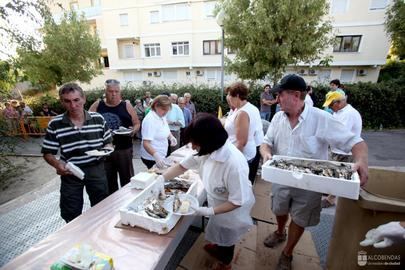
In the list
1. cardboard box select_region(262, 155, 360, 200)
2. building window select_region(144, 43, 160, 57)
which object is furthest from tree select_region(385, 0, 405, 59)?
building window select_region(144, 43, 160, 57)

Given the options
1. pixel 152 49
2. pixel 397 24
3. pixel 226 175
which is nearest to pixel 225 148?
pixel 226 175

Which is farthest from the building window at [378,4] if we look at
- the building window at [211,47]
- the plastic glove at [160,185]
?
the plastic glove at [160,185]

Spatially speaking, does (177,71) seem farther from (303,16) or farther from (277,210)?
(277,210)

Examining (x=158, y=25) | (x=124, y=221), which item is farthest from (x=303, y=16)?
(x=158, y=25)

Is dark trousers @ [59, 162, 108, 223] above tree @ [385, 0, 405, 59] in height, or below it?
below

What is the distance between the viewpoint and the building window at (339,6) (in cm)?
1280

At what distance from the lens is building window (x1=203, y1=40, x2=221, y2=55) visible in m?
15.8

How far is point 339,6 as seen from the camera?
12.9 meters

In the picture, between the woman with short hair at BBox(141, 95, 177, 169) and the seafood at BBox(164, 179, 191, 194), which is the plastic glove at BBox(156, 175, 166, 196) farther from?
the woman with short hair at BBox(141, 95, 177, 169)

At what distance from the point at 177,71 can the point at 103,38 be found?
24.6ft

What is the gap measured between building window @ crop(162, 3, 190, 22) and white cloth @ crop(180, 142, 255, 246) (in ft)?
54.8

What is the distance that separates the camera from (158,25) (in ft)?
54.1

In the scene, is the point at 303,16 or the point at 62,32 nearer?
Answer: the point at 303,16

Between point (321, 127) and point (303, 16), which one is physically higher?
point (303, 16)
